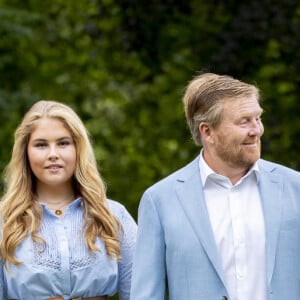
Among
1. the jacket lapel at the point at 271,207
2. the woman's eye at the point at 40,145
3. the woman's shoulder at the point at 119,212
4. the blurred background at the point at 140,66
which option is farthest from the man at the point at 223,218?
the blurred background at the point at 140,66

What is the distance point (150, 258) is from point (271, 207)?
0.63 meters

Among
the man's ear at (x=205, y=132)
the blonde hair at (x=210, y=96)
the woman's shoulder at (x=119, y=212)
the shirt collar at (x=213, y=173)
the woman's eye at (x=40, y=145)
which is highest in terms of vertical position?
the blonde hair at (x=210, y=96)

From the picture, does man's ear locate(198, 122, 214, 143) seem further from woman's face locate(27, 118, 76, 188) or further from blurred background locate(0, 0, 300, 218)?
blurred background locate(0, 0, 300, 218)

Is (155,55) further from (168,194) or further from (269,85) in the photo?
(168,194)

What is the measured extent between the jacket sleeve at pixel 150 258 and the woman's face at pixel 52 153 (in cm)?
57

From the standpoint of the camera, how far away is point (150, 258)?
6305 millimetres

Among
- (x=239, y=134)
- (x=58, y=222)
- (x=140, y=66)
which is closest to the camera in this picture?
(x=239, y=134)

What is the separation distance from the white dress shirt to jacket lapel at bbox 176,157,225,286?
0.03 m

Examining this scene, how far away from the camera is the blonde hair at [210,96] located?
20.4ft

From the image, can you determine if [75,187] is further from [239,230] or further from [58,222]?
[239,230]

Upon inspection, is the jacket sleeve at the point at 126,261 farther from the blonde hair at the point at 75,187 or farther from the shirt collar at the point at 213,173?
the shirt collar at the point at 213,173

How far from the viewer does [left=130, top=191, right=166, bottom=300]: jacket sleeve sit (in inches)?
248

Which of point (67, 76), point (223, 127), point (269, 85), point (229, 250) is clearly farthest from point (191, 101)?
point (67, 76)

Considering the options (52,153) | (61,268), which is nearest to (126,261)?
(61,268)
